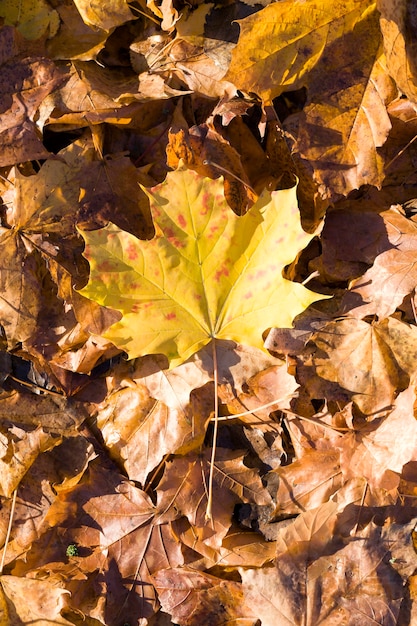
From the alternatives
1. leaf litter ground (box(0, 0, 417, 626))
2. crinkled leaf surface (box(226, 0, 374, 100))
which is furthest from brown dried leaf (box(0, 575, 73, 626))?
crinkled leaf surface (box(226, 0, 374, 100))

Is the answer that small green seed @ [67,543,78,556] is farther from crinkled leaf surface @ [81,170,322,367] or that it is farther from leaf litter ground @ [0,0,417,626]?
crinkled leaf surface @ [81,170,322,367]

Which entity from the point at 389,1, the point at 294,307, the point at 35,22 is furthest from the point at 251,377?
the point at 35,22

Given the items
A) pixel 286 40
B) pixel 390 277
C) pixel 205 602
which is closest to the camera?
pixel 286 40

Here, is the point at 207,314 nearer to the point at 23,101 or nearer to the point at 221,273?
the point at 221,273

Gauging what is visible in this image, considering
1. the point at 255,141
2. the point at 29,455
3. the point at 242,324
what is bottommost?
the point at 29,455

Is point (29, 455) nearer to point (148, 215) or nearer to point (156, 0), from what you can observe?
point (148, 215)

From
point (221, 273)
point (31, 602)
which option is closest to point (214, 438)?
point (221, 273)

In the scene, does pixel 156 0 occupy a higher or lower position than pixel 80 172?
higher

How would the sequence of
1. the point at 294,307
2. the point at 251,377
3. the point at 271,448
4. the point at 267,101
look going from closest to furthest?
the point at 294,307
the point at 267,101
the point at 251,377
the point at 271,448
